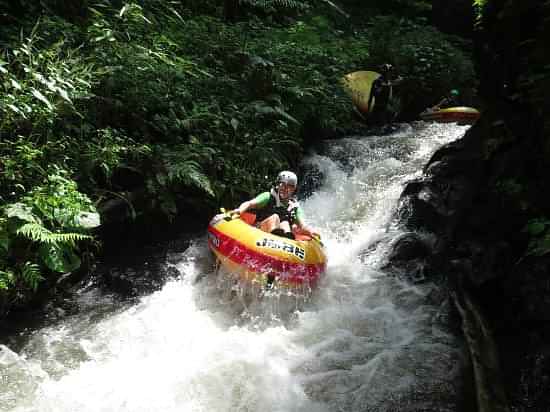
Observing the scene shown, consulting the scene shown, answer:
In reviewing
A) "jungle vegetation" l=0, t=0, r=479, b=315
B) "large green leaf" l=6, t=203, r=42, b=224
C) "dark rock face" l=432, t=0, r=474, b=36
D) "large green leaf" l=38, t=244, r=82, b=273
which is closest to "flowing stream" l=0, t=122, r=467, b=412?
"large green leaf" l=38, t=244, r=82, b=273

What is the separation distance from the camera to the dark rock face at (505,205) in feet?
11.8

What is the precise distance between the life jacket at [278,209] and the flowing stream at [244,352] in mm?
794

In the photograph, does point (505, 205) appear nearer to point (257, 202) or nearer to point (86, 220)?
point (257, 202)

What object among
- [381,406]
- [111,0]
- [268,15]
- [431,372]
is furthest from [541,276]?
[268,15]

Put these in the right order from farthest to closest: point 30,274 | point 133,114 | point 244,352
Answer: point 133,114 < point 244,352 < point 30,274

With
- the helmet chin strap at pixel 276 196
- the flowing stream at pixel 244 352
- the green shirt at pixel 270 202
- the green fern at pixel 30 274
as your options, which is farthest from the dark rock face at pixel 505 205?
the green fern at pixel 30 274

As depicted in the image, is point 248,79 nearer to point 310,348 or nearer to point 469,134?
point 469,134

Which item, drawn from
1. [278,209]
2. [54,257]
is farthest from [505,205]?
[54,257]

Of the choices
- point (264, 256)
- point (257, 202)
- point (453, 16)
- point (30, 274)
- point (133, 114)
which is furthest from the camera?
point (453, 16)

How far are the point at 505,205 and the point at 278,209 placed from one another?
249 cm

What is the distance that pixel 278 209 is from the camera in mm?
5883

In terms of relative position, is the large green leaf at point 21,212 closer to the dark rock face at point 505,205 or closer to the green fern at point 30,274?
the green fern at point 30,274

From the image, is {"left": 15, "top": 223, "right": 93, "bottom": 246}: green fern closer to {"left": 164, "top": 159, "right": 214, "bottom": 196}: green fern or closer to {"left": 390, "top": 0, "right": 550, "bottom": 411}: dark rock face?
{"left": 164, "top": 159, "right": 214, "bottom": 196}: green fern

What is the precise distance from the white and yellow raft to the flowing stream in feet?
0.91
